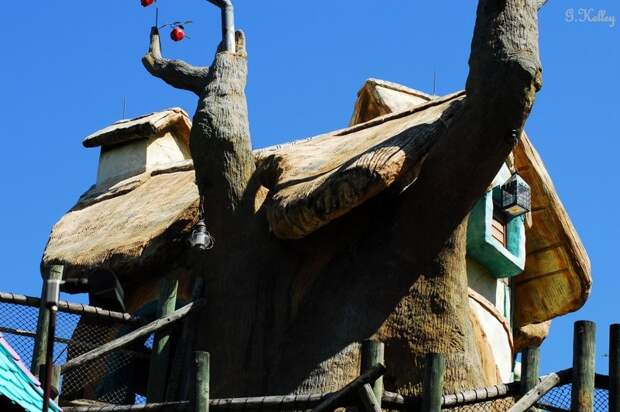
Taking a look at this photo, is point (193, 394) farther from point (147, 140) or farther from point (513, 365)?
point (147, 140)

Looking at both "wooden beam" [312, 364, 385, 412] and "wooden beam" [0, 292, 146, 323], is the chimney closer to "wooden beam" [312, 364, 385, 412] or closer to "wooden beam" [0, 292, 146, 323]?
"wooden beam" [0, 292, 146, 323]

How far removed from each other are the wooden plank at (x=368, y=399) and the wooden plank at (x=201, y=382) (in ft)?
3.85

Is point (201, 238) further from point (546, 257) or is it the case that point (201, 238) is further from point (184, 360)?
point (546, 257)

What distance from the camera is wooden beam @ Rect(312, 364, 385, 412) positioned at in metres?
11.7

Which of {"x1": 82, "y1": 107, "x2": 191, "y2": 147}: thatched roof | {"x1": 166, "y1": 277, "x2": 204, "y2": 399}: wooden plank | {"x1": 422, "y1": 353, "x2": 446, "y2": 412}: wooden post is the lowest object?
{"x1": 422, "y1": 353, "x2": 446, "y2": 412}: wooden post

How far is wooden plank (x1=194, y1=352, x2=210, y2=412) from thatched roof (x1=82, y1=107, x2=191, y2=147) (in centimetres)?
669

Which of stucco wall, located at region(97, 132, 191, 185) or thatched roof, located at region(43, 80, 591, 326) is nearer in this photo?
thatched roof, located at region(43, 80, 591, 326)

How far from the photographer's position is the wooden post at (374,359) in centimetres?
1191

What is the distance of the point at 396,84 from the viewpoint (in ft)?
56.3

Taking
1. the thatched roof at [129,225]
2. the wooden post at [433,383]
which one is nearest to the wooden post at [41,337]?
the thatched roof at [129,225]

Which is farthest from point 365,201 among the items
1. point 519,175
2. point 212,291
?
point 519,175

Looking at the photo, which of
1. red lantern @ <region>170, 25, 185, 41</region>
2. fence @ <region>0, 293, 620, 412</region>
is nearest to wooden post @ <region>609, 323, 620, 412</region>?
fence @ <region>0, 293, 620, 412</region>

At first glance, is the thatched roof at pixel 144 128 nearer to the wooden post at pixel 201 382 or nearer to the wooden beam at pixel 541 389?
the wooden post at pixel 201 382

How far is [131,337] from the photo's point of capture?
547 inches
